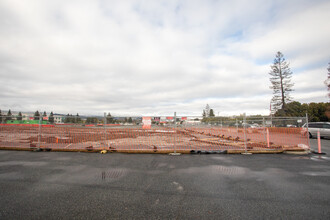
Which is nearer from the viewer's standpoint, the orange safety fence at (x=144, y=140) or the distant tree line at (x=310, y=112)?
the orange safety fence at (x=144, y=140)

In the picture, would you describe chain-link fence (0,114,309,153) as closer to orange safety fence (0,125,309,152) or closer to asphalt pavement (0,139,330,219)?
orange safety fence (0,125,309,152)

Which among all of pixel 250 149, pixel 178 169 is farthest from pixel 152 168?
pixel 250 149

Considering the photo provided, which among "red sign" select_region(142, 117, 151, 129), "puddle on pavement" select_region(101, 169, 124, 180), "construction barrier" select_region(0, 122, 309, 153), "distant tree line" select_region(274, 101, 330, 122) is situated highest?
"distant tree line" select_region(274, 101, 330, 122)

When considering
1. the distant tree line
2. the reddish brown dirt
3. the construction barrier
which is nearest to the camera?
the construction barrier

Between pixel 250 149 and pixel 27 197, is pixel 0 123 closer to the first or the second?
pixel 27 197

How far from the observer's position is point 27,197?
11.1ft

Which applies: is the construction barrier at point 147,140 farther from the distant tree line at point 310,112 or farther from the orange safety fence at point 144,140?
the distant tree line at point 310,112

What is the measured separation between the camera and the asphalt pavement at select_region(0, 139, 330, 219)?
2828 mm

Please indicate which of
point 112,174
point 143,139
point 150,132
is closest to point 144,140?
point 143,139

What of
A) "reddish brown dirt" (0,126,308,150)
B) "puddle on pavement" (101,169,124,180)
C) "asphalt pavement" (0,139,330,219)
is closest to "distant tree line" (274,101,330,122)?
"reddish brown dirt" (0,126,308,150)

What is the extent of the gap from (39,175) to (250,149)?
9.65 metres

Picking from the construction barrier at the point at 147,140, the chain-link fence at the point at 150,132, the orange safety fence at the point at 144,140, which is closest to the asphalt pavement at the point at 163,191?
the construction barrier at the point at 147,140

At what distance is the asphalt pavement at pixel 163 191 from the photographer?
2.83 metres

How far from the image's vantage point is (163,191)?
12.3 ft
